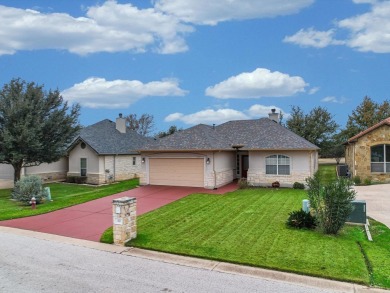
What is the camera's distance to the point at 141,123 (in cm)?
5962

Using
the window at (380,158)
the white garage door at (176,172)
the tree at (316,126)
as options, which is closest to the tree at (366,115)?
the tree at (316,126)

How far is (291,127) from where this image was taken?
4059cm

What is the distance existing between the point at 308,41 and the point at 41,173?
22869 millimetres

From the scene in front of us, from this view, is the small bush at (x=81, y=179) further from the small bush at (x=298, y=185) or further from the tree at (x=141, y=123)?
the tree at (x=141, y=123)

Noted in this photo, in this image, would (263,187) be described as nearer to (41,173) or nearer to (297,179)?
(297,179)

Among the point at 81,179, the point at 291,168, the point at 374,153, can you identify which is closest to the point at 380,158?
the point at 374,153

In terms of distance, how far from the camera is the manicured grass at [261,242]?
24.1ft

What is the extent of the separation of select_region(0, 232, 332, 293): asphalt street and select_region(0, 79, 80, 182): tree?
12253mm

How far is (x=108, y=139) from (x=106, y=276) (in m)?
22.3

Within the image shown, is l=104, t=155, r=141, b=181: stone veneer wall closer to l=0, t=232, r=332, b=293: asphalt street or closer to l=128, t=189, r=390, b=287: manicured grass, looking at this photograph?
l=128, t=189, r=390, b=287: manicured grass

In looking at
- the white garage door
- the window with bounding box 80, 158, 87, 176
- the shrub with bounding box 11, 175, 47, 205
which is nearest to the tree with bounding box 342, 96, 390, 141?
the white garage door

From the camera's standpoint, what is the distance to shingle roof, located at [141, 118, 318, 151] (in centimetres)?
2063

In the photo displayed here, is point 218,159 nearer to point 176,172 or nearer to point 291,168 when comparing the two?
point 176,172

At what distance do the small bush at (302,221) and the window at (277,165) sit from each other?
10764 millimetres
